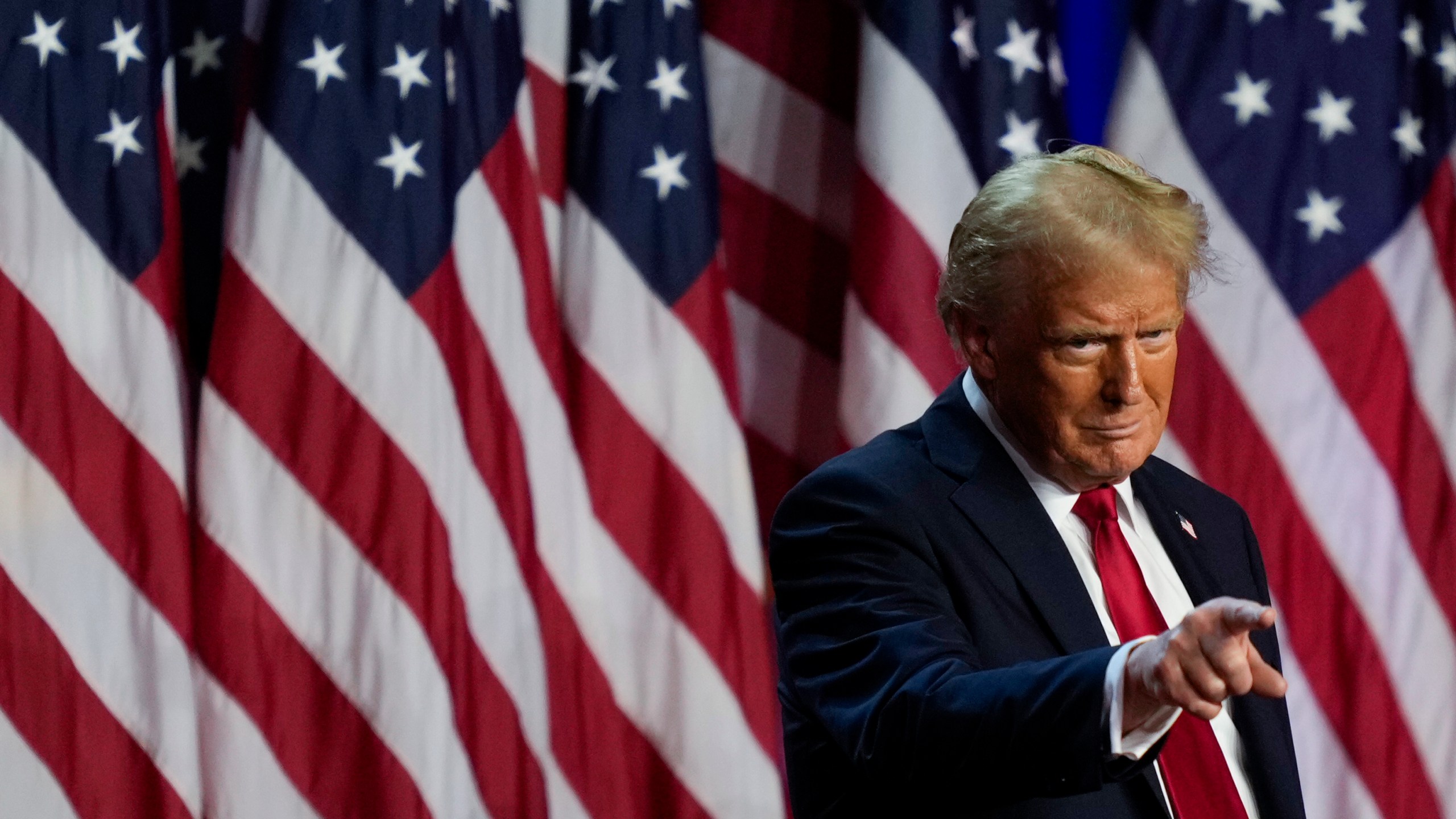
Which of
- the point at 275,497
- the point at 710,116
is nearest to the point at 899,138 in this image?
the point at 710,116

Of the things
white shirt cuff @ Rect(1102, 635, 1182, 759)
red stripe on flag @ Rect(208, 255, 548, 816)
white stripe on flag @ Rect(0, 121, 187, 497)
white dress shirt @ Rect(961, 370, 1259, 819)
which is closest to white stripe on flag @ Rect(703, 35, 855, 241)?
red stripe on flag @ Rect(208, 255, 548, 816)

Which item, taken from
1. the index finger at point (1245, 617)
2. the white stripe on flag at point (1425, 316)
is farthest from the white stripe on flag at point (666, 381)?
the index finger at point (1245, 617)

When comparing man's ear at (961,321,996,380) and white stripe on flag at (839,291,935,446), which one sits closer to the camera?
man's ear at (961,321,996,380)

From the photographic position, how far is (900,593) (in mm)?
1330

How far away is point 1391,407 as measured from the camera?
3.14m

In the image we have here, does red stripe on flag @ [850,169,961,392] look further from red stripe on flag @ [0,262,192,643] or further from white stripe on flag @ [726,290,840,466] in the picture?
red stripe on flag @ [0,262,192,643]

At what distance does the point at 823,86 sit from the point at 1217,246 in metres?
0.93

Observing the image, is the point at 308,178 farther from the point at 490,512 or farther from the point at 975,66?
the point at 975,66

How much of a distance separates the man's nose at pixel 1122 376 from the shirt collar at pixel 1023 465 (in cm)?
11

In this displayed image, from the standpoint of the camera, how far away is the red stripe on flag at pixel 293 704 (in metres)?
2.90

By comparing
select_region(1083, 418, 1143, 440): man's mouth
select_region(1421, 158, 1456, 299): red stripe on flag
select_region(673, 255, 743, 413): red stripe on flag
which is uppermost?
select_region(673, 255, 743, 413): red stripe on flag

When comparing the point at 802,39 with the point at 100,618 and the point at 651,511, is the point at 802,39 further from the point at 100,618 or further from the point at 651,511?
the point at 100,618

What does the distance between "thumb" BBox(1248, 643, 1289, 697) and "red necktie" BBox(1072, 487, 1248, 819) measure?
38 cm

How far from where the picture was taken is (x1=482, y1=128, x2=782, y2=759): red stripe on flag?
310cm
